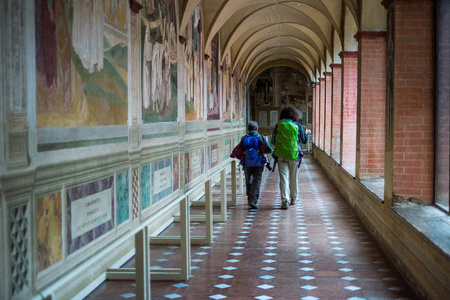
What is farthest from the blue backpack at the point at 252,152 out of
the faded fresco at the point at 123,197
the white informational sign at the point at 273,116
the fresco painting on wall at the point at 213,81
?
the white informational sign at the point at 273,116

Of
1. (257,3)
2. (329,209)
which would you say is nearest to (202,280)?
(329,209)

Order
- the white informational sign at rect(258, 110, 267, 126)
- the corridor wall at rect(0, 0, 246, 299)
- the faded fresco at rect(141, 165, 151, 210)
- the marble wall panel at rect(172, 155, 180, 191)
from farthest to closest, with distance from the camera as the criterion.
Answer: the white informational sign at rect(258, 110, 267, 126)
the marble wall panel at rect(172, 155, 180, 191)
the faded fresco at rect(141, 165, 151, 210)
the corridor wall at rect(0, 0, 246, 299)

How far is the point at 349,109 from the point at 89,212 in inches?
342

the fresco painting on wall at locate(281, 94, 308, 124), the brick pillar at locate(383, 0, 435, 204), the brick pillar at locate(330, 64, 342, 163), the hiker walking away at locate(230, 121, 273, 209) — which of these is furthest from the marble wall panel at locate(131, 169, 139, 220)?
the fresco painting on wall at locate(281, 94, 308, 124)

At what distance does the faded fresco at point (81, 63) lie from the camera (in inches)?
184

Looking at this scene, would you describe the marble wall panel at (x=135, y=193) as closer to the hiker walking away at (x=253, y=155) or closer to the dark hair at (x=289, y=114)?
the hiker walking away at (x=253, y=155)

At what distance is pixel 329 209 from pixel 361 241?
304cm

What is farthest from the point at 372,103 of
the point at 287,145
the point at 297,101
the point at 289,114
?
the point at 297,101

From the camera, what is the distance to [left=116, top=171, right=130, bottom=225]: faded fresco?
6773 millimetres

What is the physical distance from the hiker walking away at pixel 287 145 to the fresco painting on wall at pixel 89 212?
16.9ft

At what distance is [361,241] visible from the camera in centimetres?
801

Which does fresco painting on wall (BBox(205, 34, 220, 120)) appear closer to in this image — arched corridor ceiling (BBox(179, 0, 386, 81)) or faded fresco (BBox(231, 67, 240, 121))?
arched corridor ceiling (BBox(179, 0, 386, 81))

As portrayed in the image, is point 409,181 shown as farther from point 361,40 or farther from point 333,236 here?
point 361,40

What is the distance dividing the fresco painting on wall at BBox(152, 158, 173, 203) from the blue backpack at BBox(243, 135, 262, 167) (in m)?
1.71
